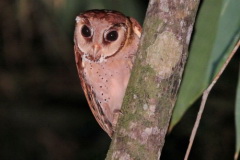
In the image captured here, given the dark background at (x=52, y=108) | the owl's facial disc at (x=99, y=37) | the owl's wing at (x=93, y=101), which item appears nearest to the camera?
the owl's facial disc at (x=99, y=37)

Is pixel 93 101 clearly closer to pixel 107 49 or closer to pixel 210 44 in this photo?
pixel 107 49

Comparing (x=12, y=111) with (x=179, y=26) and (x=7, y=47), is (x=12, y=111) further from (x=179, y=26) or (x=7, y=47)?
(x=179, y=26)

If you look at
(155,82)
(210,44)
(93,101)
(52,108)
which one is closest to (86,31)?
(93,101)

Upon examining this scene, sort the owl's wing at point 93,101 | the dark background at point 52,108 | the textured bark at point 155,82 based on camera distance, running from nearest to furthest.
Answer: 1. the textured bark at point 155,82
2. the owl's wing at point 93,101
3. the dark background at point 52,108

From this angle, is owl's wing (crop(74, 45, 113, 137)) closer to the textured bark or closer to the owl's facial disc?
the owl's facial disc

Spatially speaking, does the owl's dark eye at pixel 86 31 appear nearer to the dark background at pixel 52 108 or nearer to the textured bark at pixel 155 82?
the textured bark at pixel 155 82

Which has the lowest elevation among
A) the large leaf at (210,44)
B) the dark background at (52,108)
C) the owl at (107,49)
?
the dark background at (52,108)

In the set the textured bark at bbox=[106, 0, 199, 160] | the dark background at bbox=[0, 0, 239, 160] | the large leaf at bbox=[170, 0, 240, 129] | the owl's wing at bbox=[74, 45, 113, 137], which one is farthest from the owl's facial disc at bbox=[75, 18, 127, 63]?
the dark background at bbox=[0, 0, 239, 160]

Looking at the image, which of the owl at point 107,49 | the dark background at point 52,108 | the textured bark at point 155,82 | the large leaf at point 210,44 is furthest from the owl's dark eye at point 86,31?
the dark background at point 52,108
